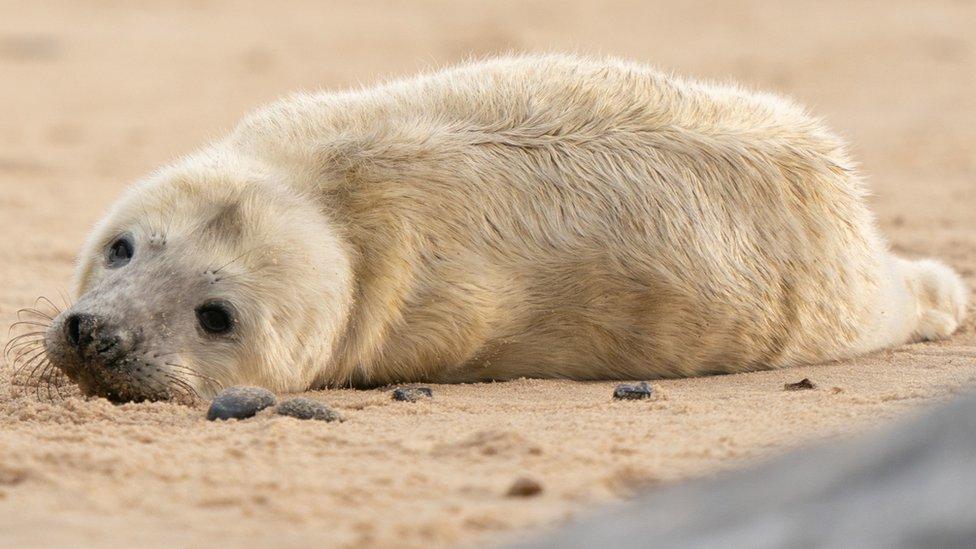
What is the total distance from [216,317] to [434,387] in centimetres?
79

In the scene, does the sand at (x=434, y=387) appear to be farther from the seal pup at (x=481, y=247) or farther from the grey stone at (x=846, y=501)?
the grey stone at (x=846, y=501)

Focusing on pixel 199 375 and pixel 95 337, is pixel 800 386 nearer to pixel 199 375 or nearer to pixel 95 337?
pixel 199 375

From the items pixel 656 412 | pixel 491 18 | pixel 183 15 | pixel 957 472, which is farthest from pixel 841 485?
pixel 183 15

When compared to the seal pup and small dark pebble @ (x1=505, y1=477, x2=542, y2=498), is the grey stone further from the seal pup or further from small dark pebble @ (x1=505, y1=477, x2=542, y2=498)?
the seal pup

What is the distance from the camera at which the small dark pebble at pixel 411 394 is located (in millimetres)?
4406

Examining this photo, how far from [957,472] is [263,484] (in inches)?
69.0

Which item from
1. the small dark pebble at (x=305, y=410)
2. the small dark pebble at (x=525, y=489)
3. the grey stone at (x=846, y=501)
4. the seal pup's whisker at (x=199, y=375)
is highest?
the grey stone at (x=846, y=501)

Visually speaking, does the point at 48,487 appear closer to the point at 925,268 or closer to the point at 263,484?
the point at 263,484

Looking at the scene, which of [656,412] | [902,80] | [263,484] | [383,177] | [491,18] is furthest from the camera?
[491,18]

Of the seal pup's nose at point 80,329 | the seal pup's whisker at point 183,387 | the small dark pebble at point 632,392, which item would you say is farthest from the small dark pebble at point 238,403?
the small dark pebble at point 632,392

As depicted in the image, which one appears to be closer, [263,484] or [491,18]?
[263,484]

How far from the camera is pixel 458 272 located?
187 inches

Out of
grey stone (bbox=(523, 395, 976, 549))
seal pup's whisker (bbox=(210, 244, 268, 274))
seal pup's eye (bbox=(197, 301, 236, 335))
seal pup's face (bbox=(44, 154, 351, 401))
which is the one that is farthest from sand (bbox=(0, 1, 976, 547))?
grey stone (bbox=(523, 395, 976, 549))

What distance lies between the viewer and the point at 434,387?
477cm
